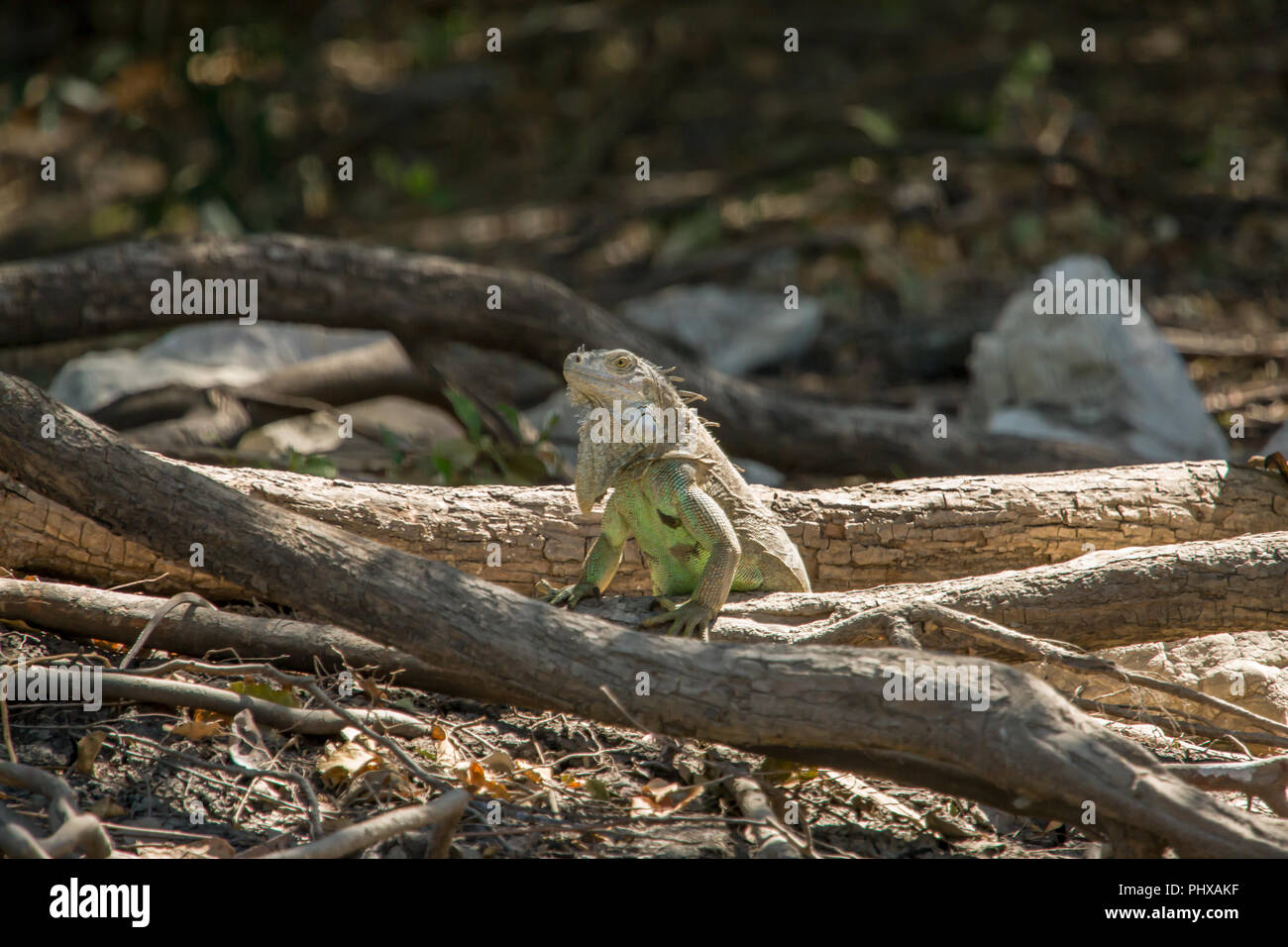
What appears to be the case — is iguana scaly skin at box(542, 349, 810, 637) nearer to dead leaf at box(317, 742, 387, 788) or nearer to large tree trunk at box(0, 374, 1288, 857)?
large tree trunk at box(0, 374, 1288, 857)

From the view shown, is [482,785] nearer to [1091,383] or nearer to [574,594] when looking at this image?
[574,594]

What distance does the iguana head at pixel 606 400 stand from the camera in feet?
12.5

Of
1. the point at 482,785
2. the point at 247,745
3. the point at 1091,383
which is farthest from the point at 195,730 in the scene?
the point at 1091,383

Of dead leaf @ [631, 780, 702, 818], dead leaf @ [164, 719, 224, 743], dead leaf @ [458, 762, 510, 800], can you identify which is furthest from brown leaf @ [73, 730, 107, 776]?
dead leaf @ [631, 780, 702, 818]

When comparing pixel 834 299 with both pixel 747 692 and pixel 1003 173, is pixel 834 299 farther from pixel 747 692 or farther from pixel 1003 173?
pixel 747 692

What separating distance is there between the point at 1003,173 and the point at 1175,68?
296 centimetres

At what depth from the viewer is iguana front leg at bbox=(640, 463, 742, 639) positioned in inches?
144

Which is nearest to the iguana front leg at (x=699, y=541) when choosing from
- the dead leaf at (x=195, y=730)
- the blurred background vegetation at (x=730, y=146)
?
the dead leaf at (x=195, y=730)

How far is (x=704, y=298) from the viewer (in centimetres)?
973

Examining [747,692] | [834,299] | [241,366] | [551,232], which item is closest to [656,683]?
[747,692]

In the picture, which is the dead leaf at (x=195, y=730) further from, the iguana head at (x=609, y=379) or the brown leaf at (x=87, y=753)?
the iguana head at (x=609, y=379)

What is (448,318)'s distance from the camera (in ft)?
21.0

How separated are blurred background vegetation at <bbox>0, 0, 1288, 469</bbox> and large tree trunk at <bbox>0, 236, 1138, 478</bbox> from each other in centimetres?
197

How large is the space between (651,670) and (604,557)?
35.0 inches
